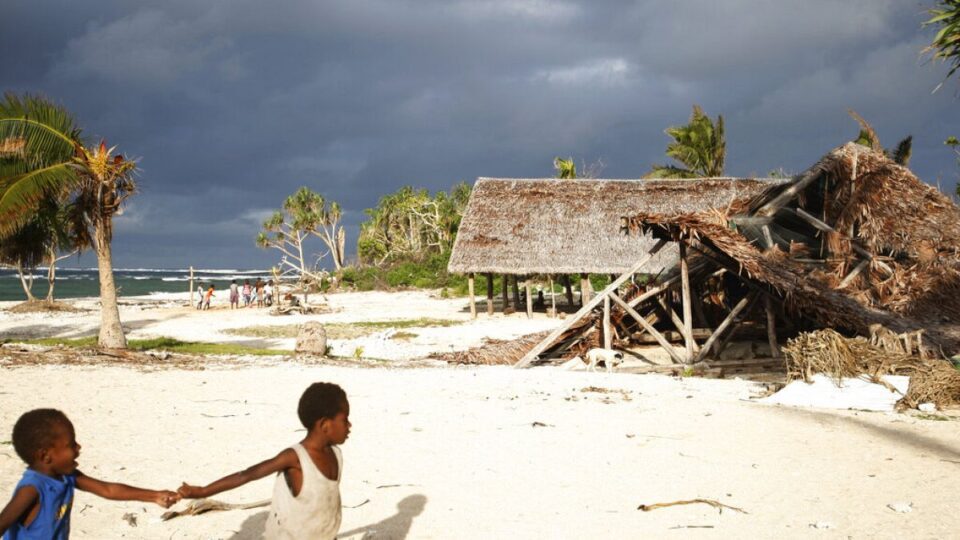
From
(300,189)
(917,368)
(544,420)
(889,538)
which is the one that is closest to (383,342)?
(544,420)

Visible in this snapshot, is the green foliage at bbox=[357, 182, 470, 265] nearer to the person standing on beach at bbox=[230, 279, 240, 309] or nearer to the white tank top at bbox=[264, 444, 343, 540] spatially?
the person standing on beach at bbox=[230, 279, 240, 309]

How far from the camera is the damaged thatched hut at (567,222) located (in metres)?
24.0

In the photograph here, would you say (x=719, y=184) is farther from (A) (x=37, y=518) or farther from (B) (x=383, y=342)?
(A) (x=37, y=518)

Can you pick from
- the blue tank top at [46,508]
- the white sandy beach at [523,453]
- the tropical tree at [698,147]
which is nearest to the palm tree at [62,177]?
the white sandy beach at [523,453]

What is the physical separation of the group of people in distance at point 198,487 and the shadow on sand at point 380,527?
1.34 meters

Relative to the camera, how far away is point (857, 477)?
5.77 m

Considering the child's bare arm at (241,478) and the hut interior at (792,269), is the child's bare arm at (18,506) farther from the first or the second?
the hut interior at (792,269)

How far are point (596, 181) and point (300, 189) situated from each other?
105ft

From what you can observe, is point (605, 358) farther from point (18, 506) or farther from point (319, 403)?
point (18, 506)

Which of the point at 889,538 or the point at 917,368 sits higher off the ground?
the point at 917,368

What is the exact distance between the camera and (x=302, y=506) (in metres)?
3.19

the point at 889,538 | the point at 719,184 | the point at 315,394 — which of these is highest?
the point at 719,184

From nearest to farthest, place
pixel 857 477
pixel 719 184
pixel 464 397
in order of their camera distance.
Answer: pixel 857 477 < pixel 464 397 < pixel 719 184

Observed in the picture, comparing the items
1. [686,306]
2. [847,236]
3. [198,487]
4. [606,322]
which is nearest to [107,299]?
[606,322]
